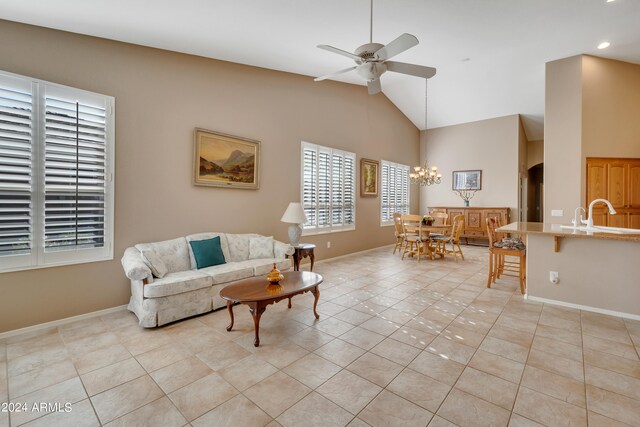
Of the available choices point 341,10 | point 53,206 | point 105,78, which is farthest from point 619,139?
point 53,206

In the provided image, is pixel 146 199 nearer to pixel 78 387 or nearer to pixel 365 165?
pixel 78 387

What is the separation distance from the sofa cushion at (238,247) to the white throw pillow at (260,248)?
0.08 m

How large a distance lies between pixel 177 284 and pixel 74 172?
5.54ft

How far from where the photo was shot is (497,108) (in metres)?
7.58

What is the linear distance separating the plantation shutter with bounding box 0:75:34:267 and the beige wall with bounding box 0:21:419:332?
0.67 ft

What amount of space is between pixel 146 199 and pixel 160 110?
1.19 meters

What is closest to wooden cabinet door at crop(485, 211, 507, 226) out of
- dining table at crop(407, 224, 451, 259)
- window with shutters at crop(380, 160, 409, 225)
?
window with shutters at crop(380, 160, 409, 225)

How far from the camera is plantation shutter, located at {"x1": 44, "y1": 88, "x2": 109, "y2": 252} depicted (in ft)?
9.77

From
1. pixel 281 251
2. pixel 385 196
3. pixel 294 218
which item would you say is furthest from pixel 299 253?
pixel 385 196

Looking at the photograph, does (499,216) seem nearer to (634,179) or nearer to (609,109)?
(634,179)

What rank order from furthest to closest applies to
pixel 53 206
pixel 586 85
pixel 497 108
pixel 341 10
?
pixel 497 108
pixel 586 85
pixel 341 10
pixel 53 206

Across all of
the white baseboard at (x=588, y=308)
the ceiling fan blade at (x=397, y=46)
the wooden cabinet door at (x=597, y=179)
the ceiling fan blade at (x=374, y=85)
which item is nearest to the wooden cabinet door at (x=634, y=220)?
the wooden cabinet door at (x=597, y=179)

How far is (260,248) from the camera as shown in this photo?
4.34 metres

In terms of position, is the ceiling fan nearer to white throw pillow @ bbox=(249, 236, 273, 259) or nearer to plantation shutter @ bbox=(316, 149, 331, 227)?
white throw pillow @ bbox=(249, 236, 273, 259)
